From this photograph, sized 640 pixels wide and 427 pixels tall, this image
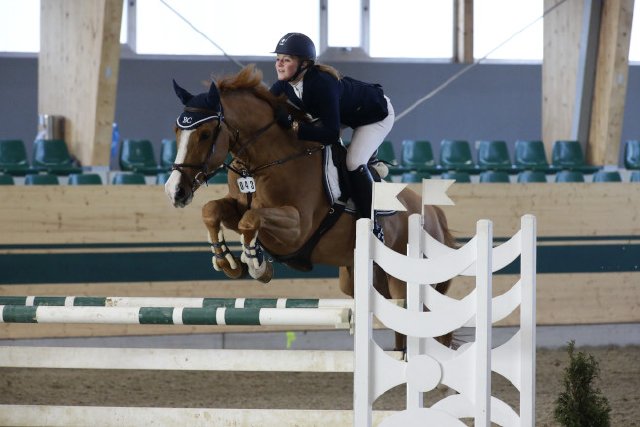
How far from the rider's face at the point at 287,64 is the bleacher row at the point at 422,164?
3159mm

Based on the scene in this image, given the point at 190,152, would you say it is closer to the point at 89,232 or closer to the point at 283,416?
the point at 283,416

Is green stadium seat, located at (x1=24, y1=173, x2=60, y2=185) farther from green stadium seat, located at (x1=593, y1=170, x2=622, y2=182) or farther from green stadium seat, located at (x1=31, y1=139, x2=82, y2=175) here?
green stadium seat, located at (x1=593, y1=170, x2=622, y2=182)

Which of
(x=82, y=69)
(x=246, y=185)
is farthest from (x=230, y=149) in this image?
(x=82, y=69)

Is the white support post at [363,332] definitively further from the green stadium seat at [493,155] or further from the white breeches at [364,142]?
the green stadium seat at [493,155]

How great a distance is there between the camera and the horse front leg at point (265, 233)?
131 inches

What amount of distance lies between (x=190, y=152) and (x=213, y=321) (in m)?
0.67

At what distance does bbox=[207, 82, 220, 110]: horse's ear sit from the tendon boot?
66 cm

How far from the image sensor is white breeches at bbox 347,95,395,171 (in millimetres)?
3838

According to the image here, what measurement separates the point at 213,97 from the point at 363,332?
118cm

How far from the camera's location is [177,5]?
9797 mm

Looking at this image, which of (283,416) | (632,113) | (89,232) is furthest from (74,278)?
(632,113)

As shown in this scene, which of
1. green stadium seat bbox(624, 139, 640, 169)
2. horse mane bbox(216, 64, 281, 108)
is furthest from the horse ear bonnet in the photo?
green stadium seat bbox(624, 139, 640, 169)

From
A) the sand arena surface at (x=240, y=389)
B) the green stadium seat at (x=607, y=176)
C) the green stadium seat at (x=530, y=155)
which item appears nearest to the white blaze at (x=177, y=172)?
the sand arena surface at (x=240, y=389)

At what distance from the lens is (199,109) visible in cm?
340
